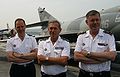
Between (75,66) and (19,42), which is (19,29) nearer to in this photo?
(19,42)

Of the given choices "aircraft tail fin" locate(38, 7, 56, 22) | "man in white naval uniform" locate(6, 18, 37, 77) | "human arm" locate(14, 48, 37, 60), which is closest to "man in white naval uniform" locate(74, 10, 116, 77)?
"human arm" locate(14, 48, 37, 60)

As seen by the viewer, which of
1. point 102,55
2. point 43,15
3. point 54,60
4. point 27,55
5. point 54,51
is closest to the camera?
point 102,55

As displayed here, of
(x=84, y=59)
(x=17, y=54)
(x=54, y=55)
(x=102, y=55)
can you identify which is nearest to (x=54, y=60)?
(x=54, y=55)

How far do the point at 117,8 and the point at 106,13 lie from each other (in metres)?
0.68

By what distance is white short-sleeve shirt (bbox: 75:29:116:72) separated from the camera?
3.99m

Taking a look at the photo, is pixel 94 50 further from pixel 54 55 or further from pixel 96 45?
pixel 54 55

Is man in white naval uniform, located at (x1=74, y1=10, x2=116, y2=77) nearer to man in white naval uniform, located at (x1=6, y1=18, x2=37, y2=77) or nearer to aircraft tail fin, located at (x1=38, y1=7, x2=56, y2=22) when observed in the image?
man in white naval uniform, located at (x1=6, y1=18, x2=37, y2=77)

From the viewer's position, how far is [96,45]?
404cm

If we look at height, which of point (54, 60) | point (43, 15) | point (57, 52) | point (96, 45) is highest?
point (43, 15)

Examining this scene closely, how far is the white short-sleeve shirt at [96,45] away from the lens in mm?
3992

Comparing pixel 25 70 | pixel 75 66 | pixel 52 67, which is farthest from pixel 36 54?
pixel 75 66

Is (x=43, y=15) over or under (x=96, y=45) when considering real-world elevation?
over

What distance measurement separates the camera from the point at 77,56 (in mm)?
4102

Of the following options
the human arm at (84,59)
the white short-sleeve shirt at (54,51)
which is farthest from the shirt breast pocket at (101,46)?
the white short-sleeve shirt at (54,51)
